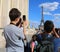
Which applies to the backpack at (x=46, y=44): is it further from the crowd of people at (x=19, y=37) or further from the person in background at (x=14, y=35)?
the person in background at (x=14, y=35)

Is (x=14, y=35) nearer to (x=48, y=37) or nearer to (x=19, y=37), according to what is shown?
(x=19, y=37)

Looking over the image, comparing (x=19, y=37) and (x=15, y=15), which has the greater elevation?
(x=15, y=15)

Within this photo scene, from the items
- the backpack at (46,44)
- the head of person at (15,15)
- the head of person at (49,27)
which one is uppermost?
the head of person at (15,15)

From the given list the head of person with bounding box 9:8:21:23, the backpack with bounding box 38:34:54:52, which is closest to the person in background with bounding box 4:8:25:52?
the head of person with bounding box 9:8:21:23

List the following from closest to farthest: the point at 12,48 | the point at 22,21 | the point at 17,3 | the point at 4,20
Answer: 1. the point at 12,48
2. the point at 22,21
3. the point at 4,20
4. the point at 17,3


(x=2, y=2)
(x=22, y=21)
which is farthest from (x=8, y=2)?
(x=22, y=21)

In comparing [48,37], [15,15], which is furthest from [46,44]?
[15,15]

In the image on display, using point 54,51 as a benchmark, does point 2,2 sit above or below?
above

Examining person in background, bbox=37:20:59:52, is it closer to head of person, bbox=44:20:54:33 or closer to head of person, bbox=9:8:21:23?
head of person, bbox=44:20:54:33

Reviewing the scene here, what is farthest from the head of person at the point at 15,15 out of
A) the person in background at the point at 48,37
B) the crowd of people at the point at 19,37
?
the person in background at the point at 48,37

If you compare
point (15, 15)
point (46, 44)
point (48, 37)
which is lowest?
point (46, 44)

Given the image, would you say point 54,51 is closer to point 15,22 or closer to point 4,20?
point 15,22

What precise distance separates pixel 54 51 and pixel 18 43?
68cm

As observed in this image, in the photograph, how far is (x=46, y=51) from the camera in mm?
5324
